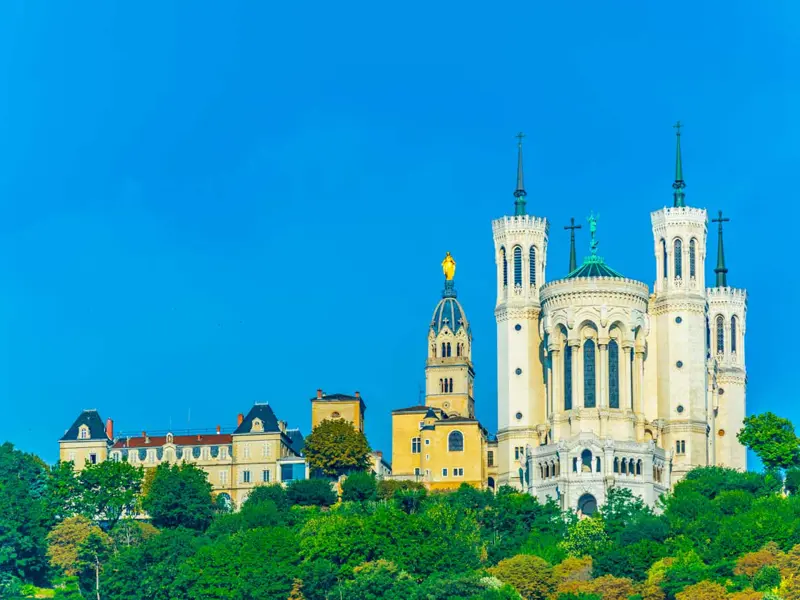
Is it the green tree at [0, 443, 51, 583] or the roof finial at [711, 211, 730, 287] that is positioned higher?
the roof finial at [711, 211, 730, 287]

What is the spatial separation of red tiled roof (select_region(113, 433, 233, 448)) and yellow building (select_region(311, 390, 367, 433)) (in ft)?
20.1

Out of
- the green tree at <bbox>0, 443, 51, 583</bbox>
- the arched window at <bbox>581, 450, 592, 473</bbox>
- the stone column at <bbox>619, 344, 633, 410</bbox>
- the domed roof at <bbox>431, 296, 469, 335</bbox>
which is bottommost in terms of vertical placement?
the green tree at <bbox>0, 443, 51, 583</bbox>

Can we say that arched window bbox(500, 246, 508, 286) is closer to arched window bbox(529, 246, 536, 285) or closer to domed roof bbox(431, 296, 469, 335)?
arched window bbox(529, 246, 536, 285)

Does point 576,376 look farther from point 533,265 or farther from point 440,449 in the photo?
point 440,449

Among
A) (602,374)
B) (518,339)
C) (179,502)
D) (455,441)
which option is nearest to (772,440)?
(602,374)

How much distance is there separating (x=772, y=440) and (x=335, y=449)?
28.6 meters

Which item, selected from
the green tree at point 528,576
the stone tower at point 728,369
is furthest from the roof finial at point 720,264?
the green tree at point 528,576

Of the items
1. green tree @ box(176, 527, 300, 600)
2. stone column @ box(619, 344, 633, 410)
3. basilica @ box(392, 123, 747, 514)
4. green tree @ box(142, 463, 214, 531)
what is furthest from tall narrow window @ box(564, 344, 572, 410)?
green tree @ box(176, 527, 300, 600)

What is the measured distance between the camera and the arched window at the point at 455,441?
464 feet

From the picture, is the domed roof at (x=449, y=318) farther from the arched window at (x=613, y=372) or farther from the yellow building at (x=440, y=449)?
the arched window at (x=613, y=372)

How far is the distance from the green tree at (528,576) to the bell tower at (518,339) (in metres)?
24.2

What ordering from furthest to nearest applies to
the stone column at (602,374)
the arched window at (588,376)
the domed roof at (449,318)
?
1. the domed roof at (449,318)
2. the arched window at (588,376)
3. the stone column at (602,374)

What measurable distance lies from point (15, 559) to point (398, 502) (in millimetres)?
23048

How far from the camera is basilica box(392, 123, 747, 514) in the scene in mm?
133750
